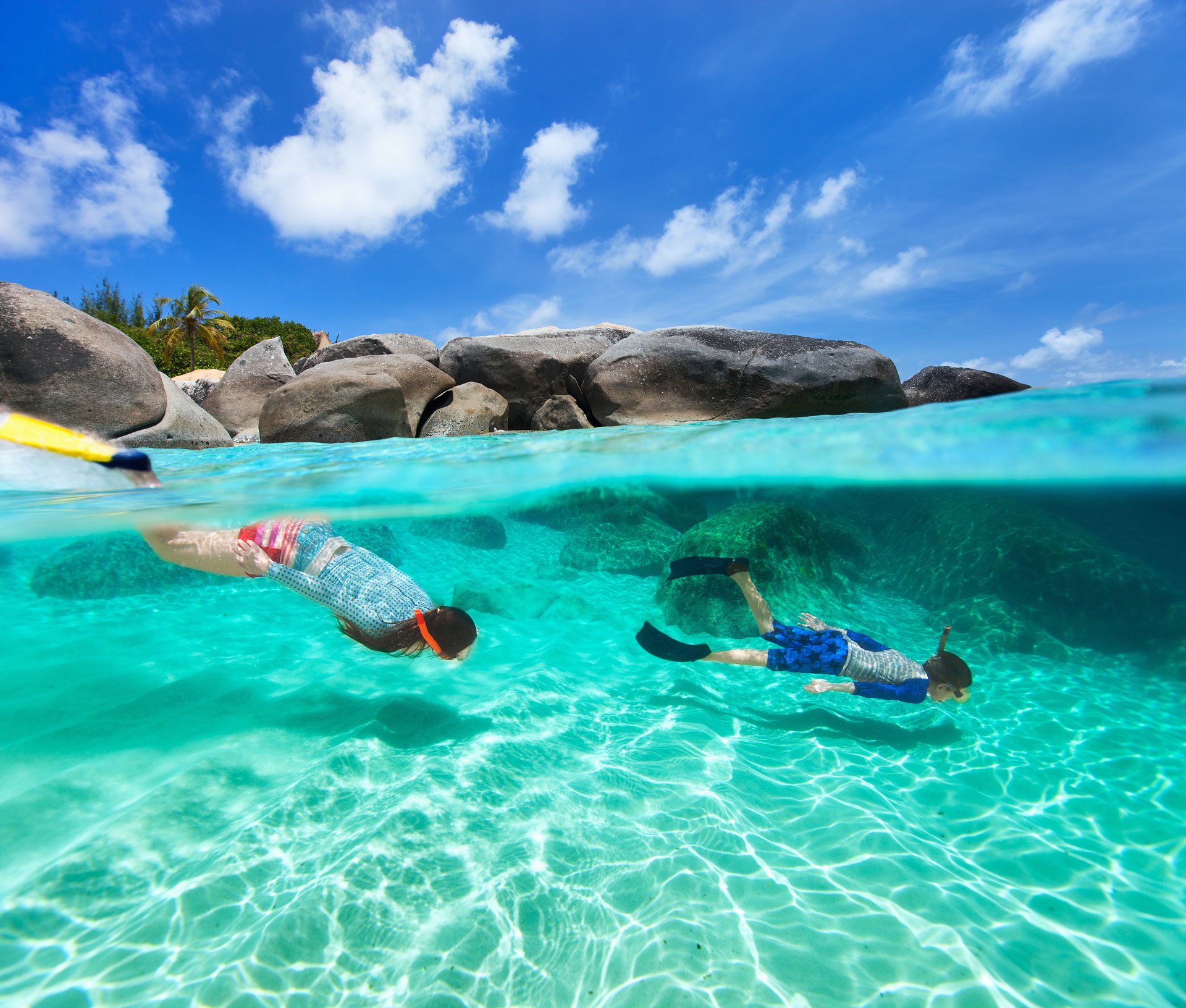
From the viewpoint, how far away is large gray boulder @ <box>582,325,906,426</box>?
35.9ft

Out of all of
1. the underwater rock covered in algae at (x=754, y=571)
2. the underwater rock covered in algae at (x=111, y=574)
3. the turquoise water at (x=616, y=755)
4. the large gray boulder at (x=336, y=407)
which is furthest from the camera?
the large gray boulder at (x=336, y=407)

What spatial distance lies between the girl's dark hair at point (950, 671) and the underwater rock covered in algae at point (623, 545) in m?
4.62

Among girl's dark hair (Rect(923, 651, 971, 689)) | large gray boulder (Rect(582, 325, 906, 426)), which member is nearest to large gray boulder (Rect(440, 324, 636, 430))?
large gray boulder (Rect(582, 325, 906, 426))

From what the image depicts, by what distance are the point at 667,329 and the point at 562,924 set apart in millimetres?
11343

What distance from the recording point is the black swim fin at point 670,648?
4992 mm

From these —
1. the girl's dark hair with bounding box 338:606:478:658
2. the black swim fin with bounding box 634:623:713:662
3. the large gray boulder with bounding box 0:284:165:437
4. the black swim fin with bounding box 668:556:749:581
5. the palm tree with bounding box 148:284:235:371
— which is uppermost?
the palm tree with bounding box 148:284:235:371

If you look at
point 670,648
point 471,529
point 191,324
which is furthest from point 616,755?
point 191,324

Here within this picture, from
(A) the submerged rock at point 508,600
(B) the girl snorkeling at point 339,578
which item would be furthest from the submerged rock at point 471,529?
(B) the girl snorkeling at point 339,578

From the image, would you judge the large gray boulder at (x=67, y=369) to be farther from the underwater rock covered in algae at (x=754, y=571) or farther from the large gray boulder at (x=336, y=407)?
the underwater rock covered in algae at (x=754, y=571)

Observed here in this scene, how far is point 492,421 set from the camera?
38.9ft

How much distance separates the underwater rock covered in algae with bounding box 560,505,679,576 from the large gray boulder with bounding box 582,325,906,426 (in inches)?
92.0

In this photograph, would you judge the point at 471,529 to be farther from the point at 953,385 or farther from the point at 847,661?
the point at 953,385

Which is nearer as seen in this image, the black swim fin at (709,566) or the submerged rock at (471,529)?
the black swim fin at (709,566)

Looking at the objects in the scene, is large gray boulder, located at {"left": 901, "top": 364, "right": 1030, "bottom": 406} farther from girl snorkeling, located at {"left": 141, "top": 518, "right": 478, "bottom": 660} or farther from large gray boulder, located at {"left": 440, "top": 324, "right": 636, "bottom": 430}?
girl snorkeling, located at {"left": 141, "top": 518, "right": 478, "bottom": 660}
